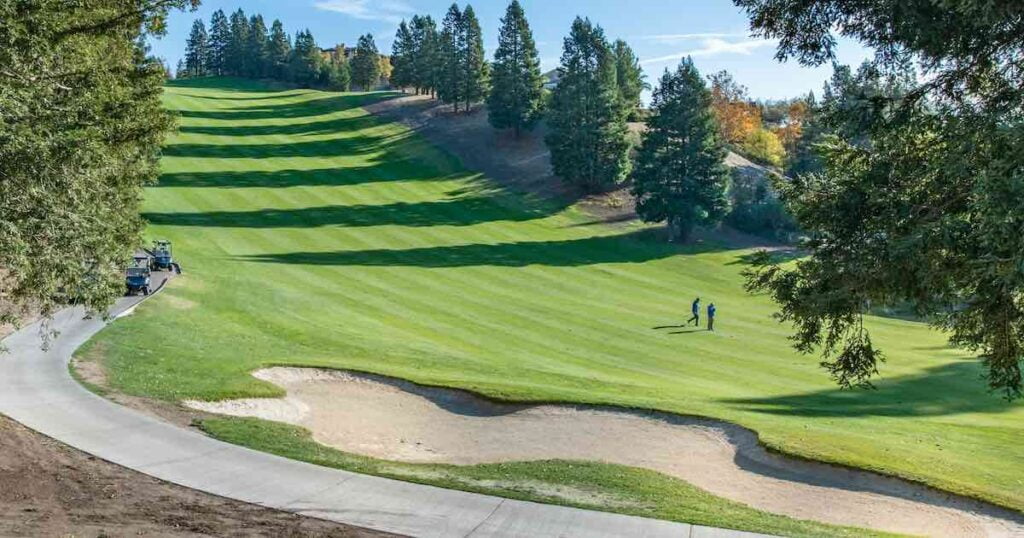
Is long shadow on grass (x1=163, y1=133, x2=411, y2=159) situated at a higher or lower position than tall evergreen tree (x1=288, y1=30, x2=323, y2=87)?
lower

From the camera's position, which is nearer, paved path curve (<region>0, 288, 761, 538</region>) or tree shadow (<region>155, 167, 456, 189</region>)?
paved path curve (<region>0, 288, 761, 538</region>)

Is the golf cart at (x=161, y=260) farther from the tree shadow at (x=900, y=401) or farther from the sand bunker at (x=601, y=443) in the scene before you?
the tree shadow at (x=900, y=401)

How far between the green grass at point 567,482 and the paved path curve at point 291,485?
0.40 metres

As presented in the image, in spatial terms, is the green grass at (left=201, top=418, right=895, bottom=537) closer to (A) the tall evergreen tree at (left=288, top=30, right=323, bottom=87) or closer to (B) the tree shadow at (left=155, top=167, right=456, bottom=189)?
(B) the tree shadow at (left=155, top=167, right=456, bottom=189)

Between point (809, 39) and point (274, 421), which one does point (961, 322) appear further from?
point (274, 421)

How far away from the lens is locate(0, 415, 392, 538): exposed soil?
33.5ft

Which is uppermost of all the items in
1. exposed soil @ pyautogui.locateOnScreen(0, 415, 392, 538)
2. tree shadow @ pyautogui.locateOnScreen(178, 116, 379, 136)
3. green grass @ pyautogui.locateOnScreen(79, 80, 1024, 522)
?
tree shadow @ pyautogui.locateOnScreen(178, 116, 379, 136)

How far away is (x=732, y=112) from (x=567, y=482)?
8570cm

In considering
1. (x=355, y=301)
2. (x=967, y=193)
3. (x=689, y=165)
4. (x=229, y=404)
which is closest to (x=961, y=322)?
(x=967, y=193)

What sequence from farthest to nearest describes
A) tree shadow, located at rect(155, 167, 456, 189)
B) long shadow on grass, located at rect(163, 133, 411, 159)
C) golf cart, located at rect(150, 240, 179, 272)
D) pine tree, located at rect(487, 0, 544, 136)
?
pine tree, located at rect(487, 0, 544, 136), long shadow on grass, located at rect(163, 133, 411, 159), tree shadow, located at rect(155, 167, 456, 189), golf cart, located at rect(150, 240, 179, 272)

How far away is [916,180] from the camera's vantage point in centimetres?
1148

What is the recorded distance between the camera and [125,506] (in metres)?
11.0

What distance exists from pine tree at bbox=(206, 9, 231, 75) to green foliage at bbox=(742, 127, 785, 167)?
123 meters

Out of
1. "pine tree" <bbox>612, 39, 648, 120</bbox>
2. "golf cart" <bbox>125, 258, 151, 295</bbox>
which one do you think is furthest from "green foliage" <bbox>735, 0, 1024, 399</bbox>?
"pine tree" <bbox>612, 39, 648, 120</bbox>
